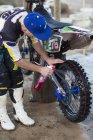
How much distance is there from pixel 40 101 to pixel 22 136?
3.21 feet

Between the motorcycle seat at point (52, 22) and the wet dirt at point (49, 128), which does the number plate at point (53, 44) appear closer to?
the motorcycle seat at point (52, 22)

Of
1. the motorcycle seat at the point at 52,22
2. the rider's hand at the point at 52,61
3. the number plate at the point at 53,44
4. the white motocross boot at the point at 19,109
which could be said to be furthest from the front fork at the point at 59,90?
the motorcycle seat at the point at 52,22

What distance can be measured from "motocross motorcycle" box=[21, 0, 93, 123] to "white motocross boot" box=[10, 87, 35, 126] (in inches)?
16.8

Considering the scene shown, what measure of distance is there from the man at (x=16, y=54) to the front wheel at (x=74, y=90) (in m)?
0.16

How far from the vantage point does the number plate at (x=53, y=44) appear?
4227 millimetres

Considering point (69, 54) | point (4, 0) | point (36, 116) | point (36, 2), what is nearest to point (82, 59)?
point (69, 54)

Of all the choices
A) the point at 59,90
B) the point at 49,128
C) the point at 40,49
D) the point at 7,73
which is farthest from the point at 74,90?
the point at 7,73

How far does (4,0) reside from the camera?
1375cm

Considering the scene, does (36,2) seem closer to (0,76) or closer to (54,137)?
(0,76)

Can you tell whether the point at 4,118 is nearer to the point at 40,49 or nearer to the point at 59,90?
the point at 59,90

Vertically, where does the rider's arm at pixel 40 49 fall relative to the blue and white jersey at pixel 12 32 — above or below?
below

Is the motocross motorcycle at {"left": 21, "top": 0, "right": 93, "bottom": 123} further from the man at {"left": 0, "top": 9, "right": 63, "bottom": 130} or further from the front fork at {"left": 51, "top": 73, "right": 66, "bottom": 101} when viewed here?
the man at {"left": 0, "top": 9, "right": 63, "bottom": 130}

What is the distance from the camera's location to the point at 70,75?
13.9 feet

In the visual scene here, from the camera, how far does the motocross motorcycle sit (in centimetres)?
405
